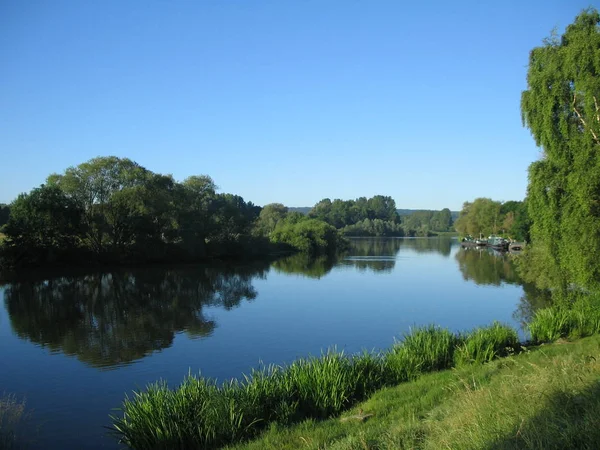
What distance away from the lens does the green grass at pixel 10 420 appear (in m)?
8.71

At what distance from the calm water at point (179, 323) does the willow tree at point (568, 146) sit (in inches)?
187

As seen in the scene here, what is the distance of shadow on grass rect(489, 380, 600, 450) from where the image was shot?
3.93 m

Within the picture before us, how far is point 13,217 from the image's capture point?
37.8 m

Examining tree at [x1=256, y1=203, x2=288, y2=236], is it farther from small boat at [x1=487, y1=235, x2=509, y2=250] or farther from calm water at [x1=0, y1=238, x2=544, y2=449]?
calm water at [x1=0, y1=238, x2=544, y2=449]

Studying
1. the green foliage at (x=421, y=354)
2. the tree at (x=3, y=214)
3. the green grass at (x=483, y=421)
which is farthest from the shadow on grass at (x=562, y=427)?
the tree at (x=3, y=214)

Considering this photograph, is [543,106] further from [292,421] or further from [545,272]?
[292,421]

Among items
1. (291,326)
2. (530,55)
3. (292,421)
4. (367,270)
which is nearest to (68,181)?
(367,270)

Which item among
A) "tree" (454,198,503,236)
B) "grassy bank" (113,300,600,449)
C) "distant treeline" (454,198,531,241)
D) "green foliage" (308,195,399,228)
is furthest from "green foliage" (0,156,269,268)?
"green foliage" (308,195,399,228)

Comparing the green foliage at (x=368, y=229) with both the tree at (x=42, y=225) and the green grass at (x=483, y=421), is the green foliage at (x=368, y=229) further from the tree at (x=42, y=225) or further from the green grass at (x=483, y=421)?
the green grass at (x=483, y=421)

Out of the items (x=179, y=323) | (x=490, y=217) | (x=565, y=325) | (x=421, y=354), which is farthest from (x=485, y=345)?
(x=490, y=217)

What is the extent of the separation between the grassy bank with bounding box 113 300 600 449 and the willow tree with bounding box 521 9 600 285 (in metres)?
6.00

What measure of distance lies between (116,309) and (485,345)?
18678 mm

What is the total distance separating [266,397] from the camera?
27.6 feet

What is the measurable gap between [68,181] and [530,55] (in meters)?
37.9
